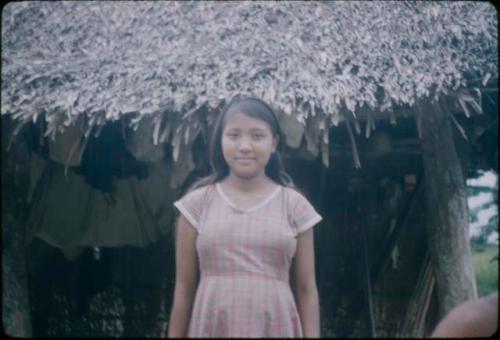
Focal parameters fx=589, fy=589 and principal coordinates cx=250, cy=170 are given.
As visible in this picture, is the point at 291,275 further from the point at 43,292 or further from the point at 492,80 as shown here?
the point at 43,292

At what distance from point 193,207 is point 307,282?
0.47 metres

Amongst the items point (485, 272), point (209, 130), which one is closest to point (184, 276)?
point (209, 130)

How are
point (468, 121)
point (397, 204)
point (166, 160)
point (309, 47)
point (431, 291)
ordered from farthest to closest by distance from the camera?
point (397, 204) < point (431, 291) < point (166, 160) < point (468, 121) < point (309, 47)

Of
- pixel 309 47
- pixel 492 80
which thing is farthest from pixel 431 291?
pixel 309 47

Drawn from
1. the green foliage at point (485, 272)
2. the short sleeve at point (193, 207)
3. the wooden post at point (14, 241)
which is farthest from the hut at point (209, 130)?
the green foliage at point (485, 272)

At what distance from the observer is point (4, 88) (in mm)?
3283

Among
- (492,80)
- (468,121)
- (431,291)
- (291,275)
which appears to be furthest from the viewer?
(431,291)

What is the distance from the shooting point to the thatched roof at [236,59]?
2.98m

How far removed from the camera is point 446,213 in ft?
11.2

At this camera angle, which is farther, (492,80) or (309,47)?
(309,47)

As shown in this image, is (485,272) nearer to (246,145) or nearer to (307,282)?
(307,282)

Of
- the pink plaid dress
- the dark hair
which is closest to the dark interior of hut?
the dark hair

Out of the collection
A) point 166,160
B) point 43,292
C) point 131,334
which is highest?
point 166,160

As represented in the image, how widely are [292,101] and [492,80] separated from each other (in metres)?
1.10
